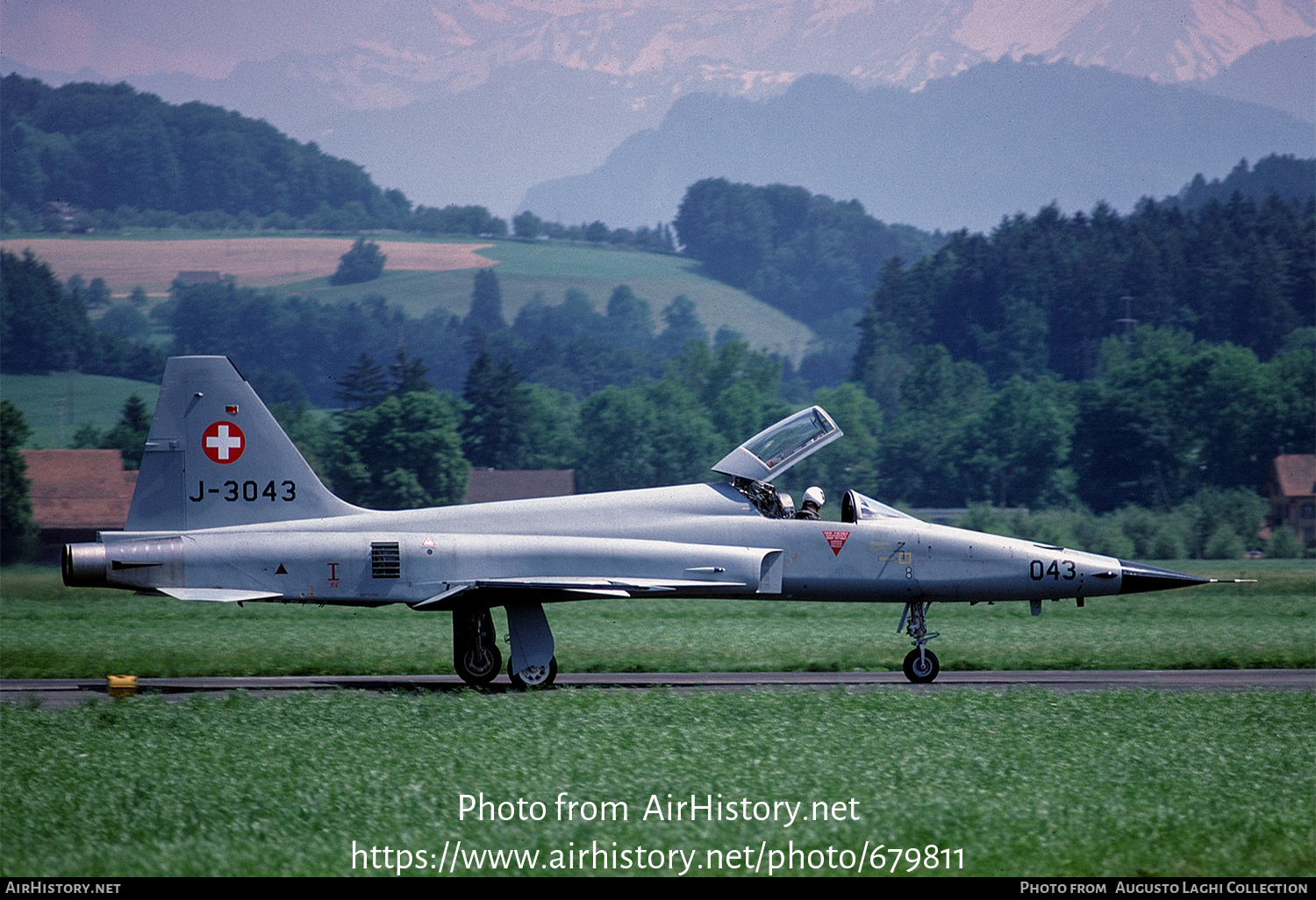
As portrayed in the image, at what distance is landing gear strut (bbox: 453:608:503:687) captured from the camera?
17192 mm

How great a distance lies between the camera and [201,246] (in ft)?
597

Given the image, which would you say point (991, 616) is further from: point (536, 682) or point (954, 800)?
point (954, 800)

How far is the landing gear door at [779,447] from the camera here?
57.8 feet

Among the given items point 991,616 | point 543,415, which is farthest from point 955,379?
point 991,616

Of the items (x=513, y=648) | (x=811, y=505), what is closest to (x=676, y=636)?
(x=811, y=505)

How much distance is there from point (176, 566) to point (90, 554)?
1.08 m

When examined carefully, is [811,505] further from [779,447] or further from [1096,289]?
[1096,289]

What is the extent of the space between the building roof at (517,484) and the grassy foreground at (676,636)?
Result: 42568 millimetres

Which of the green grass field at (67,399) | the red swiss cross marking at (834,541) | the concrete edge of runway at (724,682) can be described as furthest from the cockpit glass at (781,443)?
the green grass field at (67,399)

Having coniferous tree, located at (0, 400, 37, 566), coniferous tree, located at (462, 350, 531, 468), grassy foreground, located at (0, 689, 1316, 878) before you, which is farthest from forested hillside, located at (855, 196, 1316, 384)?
grassy foreground, located at (0, 689, 1316, 878)

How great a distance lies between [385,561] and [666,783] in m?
6.94

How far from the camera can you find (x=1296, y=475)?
248ft

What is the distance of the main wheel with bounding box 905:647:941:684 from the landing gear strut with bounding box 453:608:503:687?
5757mm

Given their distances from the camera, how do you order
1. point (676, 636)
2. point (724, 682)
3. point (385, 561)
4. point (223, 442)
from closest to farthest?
point (385, 561) < point (223, 442) < point (724, 682) < point (676, 636)
